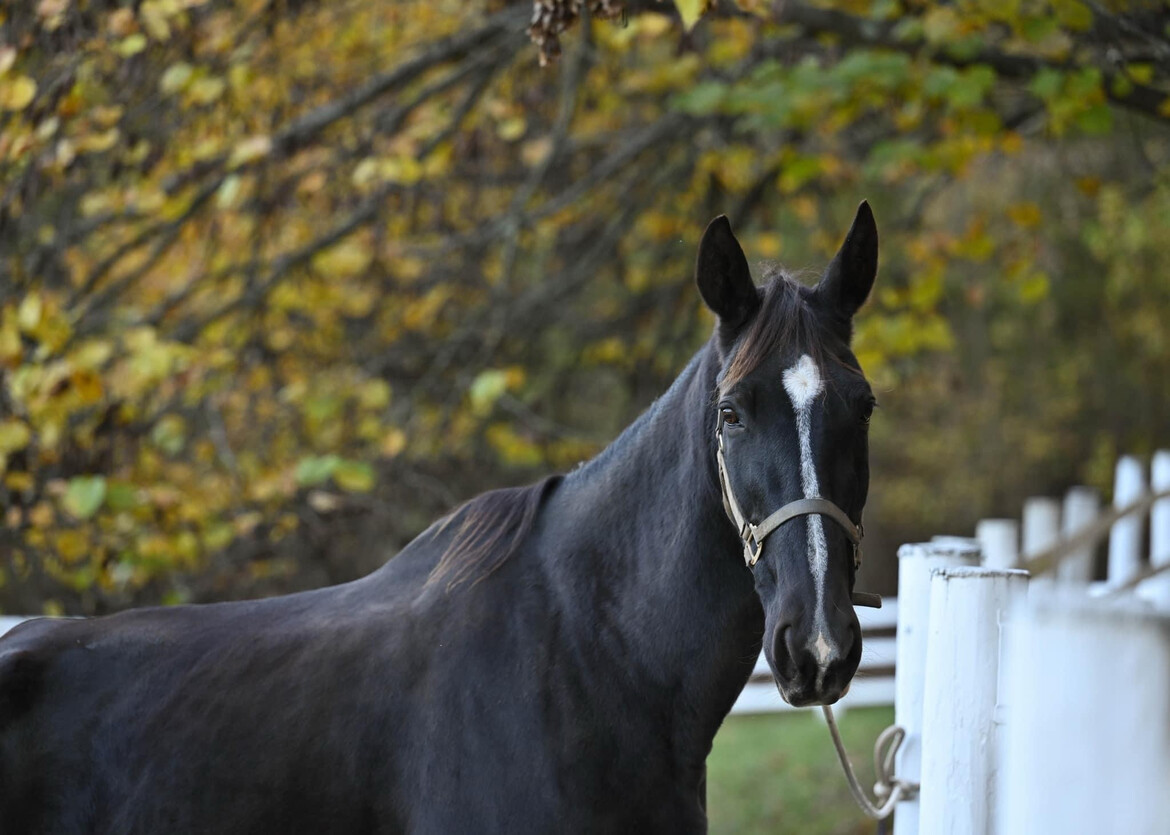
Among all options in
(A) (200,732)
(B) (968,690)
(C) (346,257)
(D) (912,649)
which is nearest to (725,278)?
(B) (968,690)

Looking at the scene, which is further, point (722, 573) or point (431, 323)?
point (431, 323)

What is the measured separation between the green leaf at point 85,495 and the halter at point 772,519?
3.32 meters

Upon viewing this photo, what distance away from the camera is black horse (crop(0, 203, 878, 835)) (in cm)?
232

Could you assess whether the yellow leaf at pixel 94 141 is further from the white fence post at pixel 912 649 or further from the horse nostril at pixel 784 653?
the horse nostril at pixel 784 653

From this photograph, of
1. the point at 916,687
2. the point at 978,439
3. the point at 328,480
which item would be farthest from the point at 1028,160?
the point at 916,687

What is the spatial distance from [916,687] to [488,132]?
191 inches

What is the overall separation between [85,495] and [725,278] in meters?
3.39

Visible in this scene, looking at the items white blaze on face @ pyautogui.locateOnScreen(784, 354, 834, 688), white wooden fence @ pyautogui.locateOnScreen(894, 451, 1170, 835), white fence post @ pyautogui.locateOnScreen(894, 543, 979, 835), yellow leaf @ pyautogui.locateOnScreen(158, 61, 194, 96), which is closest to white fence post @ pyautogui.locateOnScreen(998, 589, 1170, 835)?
white wooden fence @ pyautogui.locateOnScreen(894, 451, 1170, 835)

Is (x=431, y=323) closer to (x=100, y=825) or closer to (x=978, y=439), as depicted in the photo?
(x=100, y=825)

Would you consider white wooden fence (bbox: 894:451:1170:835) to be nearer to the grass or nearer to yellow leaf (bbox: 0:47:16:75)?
the grass

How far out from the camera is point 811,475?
7.29 feet

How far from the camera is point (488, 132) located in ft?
22.6

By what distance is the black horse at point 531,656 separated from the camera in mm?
2320

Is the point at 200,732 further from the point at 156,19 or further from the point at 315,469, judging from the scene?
the point at 156,19
